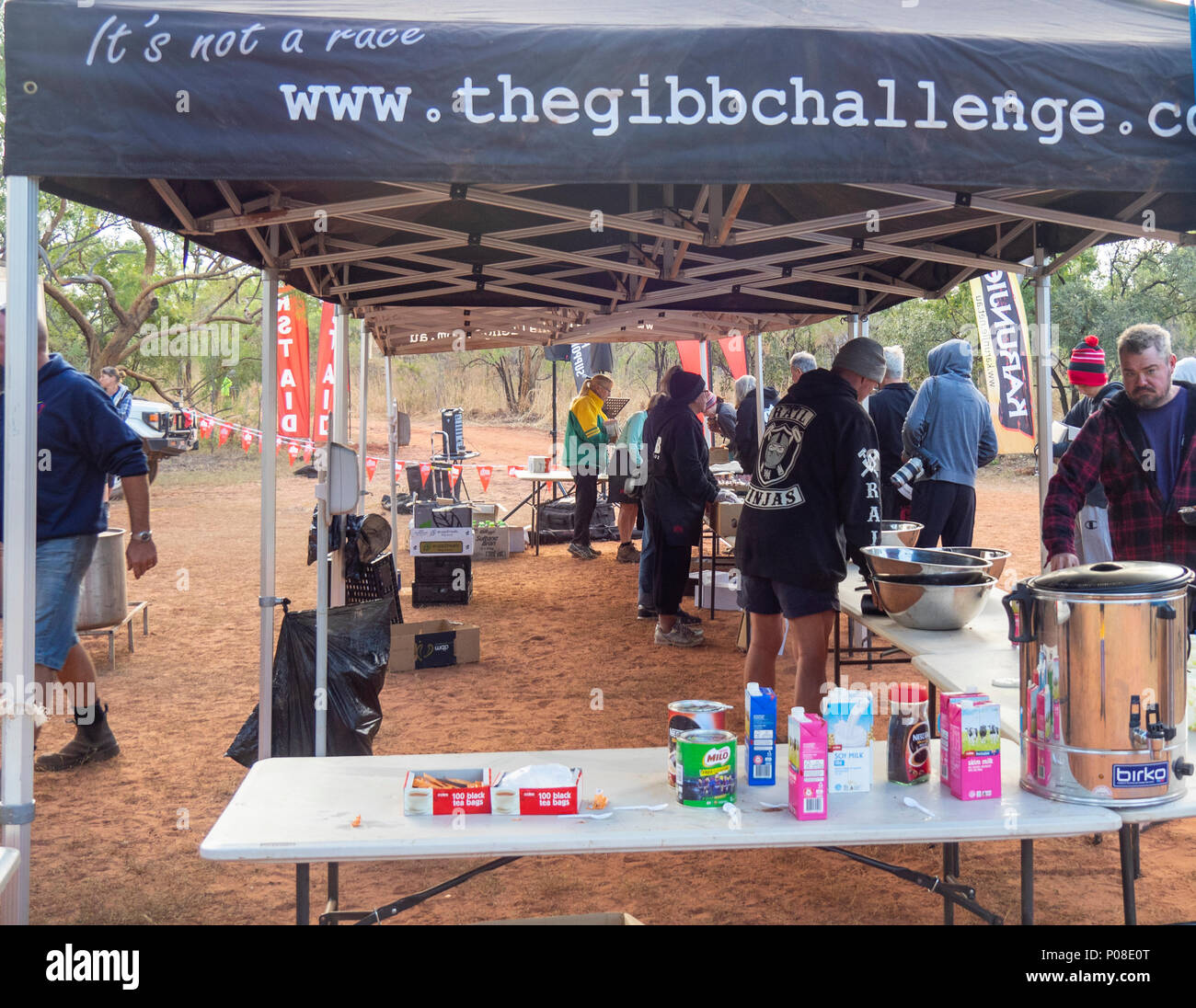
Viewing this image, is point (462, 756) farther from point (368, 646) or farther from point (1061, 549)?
point (1061, 549)

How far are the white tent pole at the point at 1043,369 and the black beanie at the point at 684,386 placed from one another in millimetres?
2580

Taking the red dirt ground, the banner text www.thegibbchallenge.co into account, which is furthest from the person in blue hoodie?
the banner text www.thegibbchallenge.co

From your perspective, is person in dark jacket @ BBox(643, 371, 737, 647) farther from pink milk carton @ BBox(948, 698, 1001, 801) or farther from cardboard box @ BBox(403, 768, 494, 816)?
cardboard box @ BBox(403, 768, 494, 816)

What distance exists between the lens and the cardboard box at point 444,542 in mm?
8781

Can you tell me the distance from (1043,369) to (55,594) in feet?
13.5

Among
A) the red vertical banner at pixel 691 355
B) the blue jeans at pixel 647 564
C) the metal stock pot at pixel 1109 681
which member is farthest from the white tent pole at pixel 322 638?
the red vertical banner at pixel 691 355

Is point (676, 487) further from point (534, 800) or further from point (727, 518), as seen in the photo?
point (534, 800)

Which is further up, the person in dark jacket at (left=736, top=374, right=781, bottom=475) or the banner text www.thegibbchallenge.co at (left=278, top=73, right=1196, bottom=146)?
the banner text www.thegibbchallenge.co at (left=278, top=73, right=1196, bottom=146)

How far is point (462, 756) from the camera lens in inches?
109

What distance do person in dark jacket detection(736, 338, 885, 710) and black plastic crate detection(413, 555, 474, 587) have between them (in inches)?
196

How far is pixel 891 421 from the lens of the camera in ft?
23.0

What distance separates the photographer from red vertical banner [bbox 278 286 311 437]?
498 inches

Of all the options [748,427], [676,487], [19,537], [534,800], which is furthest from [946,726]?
[748,427]
